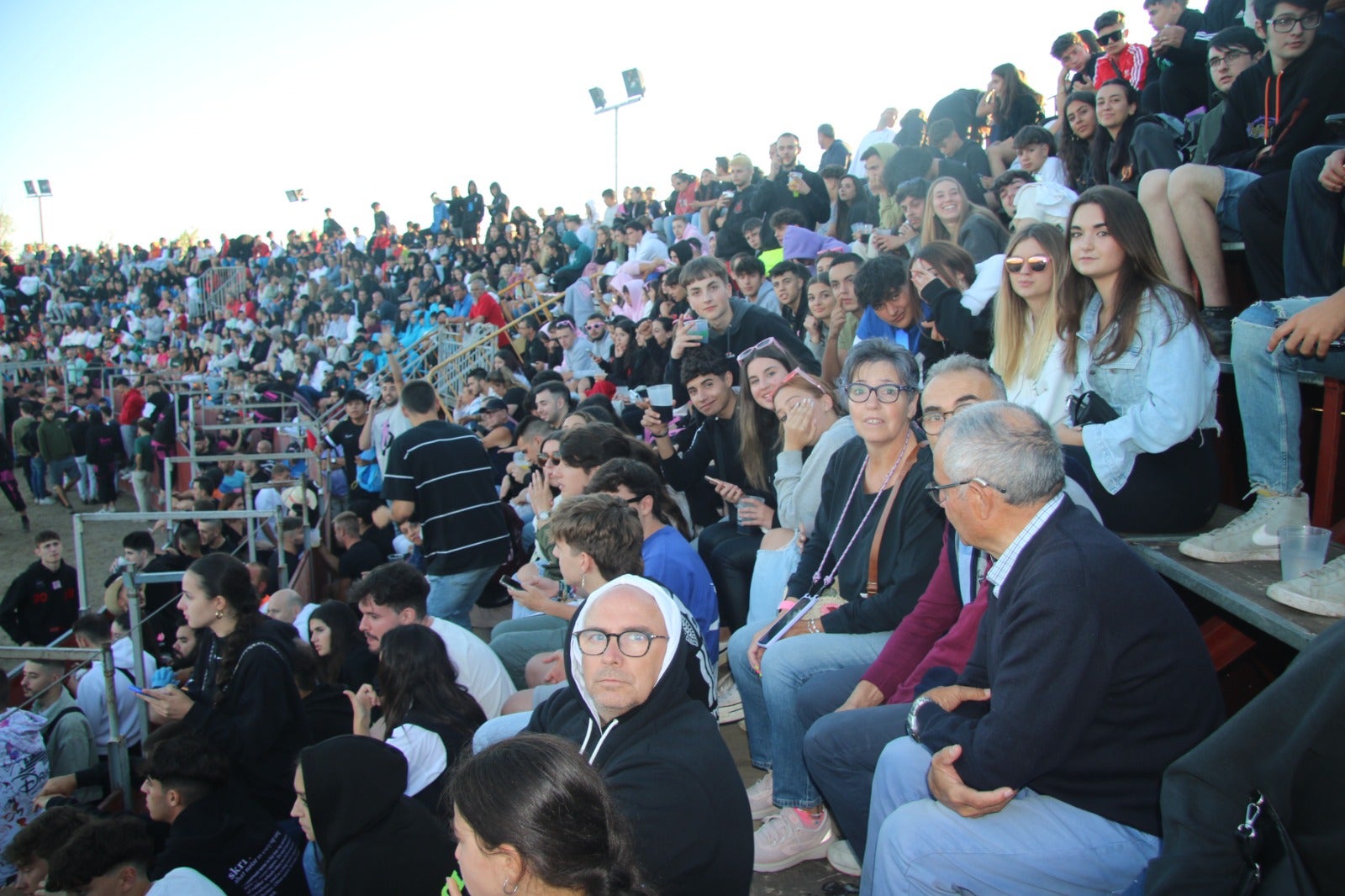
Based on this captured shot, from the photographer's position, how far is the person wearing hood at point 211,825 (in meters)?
3.19

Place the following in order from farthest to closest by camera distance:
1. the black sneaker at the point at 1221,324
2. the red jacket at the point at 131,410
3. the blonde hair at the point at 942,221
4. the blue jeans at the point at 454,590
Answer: the red jacket at the point at 131,410, the blue jeans at the point at 454,590, the blonde hair at the point at 942,221, the black sneaker at the point at 1221,324

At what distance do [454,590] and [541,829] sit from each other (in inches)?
171

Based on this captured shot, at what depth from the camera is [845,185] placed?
8852mm

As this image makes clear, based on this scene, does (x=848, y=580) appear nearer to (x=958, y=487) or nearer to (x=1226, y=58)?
(x=958, y=487)

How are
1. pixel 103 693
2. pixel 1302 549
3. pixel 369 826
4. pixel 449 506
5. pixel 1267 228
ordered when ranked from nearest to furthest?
pixel 1302 549 < pixel 369 826 < pixel 1267 228 < pixel 103 693 < pixel 449 506

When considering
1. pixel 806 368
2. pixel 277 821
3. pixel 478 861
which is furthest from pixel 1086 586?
pixel 277 821

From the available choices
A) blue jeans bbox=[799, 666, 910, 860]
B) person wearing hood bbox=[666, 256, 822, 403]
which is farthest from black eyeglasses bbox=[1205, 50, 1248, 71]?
blue jeans bbox=[799, 666, 910, 860]

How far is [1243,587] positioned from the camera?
262cm

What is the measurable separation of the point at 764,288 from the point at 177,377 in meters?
18.1

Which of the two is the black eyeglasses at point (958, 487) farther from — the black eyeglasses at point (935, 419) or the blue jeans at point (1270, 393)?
the blue jeans at point (1270, 393)

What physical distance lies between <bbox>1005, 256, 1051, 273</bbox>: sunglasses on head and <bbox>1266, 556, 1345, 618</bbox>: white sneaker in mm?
1391

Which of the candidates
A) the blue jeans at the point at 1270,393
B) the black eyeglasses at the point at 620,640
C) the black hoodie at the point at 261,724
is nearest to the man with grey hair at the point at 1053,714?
the black eyeglasses at the point at 620,640

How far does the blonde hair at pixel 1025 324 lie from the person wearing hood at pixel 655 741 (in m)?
1.84

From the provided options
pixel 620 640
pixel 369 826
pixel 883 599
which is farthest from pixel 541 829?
pixel 883 599
